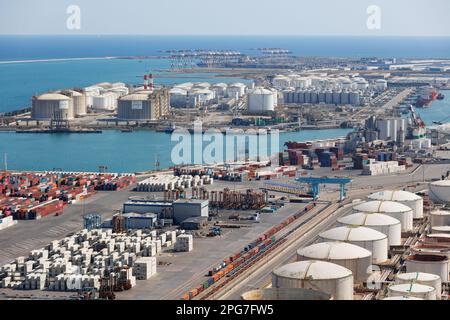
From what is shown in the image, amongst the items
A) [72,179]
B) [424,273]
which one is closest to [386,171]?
[72,179]

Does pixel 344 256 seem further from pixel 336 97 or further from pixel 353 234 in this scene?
pixel 336 97

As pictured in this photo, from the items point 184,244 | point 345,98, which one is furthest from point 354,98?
point 184,244

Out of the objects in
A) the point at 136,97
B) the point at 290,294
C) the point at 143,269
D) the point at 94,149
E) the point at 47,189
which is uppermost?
the point at 290,294

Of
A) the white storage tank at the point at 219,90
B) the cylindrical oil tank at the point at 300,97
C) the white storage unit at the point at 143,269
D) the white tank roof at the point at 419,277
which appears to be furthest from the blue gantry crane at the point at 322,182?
the white storage tank at the point at 219,90

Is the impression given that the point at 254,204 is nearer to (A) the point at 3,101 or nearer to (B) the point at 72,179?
(B) the point at 72,179

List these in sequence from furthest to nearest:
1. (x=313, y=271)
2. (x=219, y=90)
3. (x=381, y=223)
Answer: (x=219, y=90) < (x=381, y=223) < (x=313, y=271)

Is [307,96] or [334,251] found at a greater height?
[334,251]

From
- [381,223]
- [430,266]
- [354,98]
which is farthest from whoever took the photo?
[354,98]

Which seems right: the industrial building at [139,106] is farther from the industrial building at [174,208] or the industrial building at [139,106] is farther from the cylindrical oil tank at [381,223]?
the cylindrical oil tank at [381,223]
